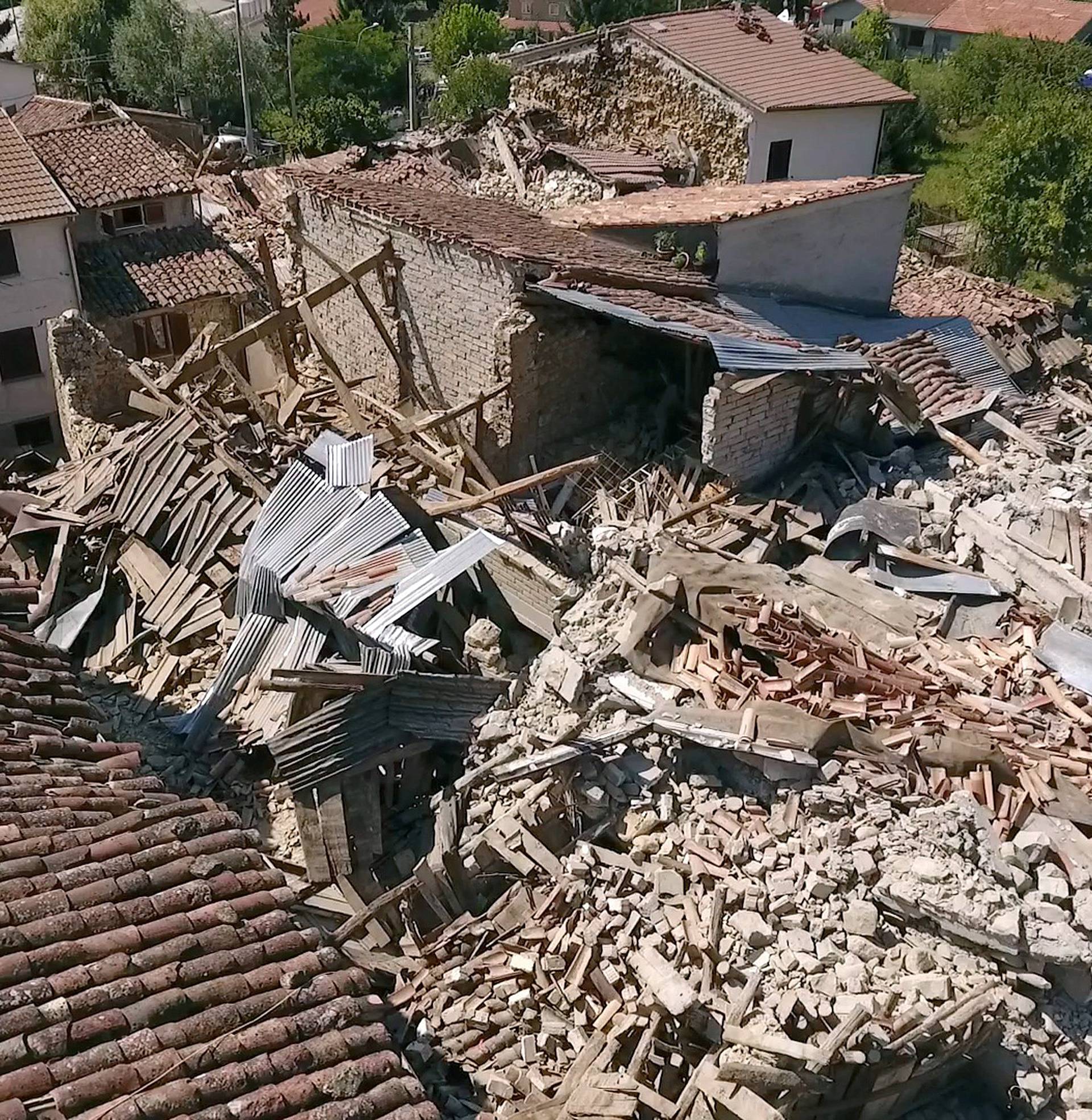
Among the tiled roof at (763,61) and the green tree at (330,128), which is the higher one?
the tiled roof at (763,61)

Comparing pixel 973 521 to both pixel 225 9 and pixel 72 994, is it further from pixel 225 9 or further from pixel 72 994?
pixel 225 9

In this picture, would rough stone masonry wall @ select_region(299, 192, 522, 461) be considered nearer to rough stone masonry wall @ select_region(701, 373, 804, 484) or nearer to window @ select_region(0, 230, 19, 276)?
rough stone masonry wall @ select_region(701, 373, 804, 484)

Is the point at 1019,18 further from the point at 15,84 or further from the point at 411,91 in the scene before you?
the point at 15,84

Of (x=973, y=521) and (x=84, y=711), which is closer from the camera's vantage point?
(x=84, y=711)

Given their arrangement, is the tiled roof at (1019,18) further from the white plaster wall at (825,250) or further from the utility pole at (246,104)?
the white plaster wall at (825,250)

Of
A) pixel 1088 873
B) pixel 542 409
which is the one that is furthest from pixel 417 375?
pixel 1088 873

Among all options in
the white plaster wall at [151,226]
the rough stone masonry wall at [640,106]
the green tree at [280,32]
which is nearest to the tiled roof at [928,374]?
the rough stone masonry wall at [640,106]
